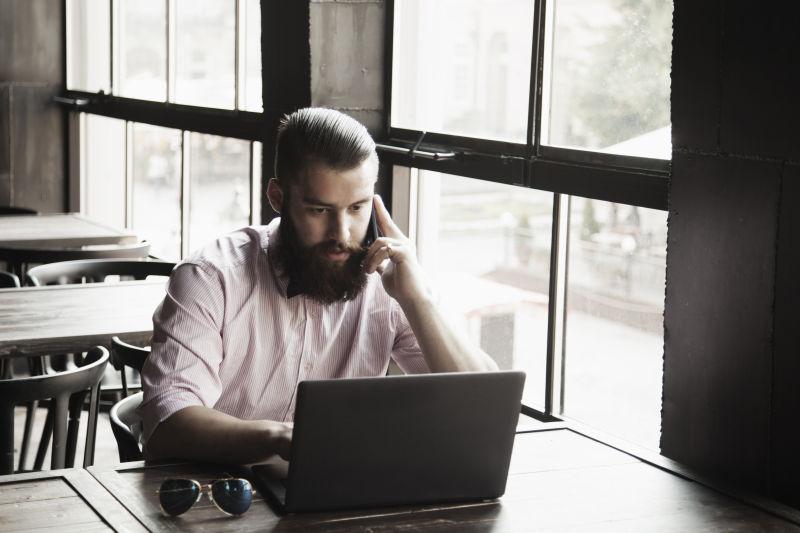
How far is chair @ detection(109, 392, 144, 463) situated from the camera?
246 cm

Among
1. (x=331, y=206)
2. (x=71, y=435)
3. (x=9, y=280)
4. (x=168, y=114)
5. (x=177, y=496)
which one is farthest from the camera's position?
(x=168, y=114)

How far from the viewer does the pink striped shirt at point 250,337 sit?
2.18 meters

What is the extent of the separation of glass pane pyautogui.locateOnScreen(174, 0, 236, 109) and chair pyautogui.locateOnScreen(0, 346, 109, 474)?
2577 mm

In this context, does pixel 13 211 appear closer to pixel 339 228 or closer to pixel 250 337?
pixel 250 337

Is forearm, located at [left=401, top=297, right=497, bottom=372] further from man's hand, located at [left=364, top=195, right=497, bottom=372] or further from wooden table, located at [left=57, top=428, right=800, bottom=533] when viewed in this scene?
wooden table, located at [left=57, top=428, right=800, bottom=533]

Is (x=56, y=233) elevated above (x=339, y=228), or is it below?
below

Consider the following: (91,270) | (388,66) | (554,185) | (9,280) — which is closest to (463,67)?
(388,66)

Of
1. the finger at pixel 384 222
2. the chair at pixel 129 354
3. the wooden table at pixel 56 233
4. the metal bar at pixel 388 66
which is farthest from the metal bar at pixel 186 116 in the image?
the finger at pixel 384 222

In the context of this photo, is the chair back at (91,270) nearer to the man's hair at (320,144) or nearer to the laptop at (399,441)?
the man's hair at (320,144)

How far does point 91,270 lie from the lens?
434 cm

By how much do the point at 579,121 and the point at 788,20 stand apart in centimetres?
131

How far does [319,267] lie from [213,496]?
2.10 ft

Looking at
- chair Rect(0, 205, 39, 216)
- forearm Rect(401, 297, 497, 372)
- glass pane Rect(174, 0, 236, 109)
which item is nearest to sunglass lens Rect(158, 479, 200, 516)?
forearm Rect(401, 297, 497, 372)

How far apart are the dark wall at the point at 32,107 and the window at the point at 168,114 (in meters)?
0.12
